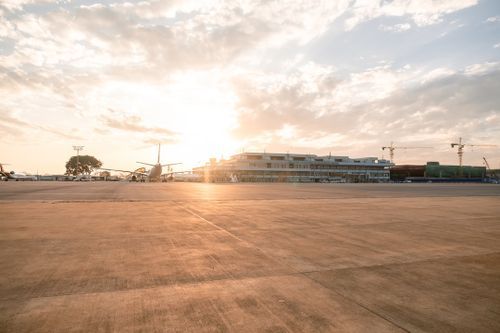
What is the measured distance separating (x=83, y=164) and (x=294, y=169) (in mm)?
109170

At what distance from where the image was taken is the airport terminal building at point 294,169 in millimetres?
128375

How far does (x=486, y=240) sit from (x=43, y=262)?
35.5ft

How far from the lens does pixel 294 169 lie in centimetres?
13712

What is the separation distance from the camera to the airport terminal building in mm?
128375

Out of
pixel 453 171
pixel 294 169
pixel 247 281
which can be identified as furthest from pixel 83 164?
pixel 453 171

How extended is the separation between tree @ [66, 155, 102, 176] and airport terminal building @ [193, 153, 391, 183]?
6227 centimetres

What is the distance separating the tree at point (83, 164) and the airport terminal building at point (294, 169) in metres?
62.3

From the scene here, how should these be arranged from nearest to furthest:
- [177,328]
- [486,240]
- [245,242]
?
1. [177,328]
2. [245,242]
3. [486,240]

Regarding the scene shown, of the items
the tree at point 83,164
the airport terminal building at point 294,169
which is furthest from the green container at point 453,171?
the tree at point 83,164

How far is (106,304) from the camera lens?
3.88m

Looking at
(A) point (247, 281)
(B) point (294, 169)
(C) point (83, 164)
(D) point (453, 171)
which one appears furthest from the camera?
(D) point (453, 171)

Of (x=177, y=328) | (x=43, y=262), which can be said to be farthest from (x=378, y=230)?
(x=43, y=262)

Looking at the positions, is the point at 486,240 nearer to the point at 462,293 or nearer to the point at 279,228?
the point at 462,293

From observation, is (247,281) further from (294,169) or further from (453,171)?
(453,171)
